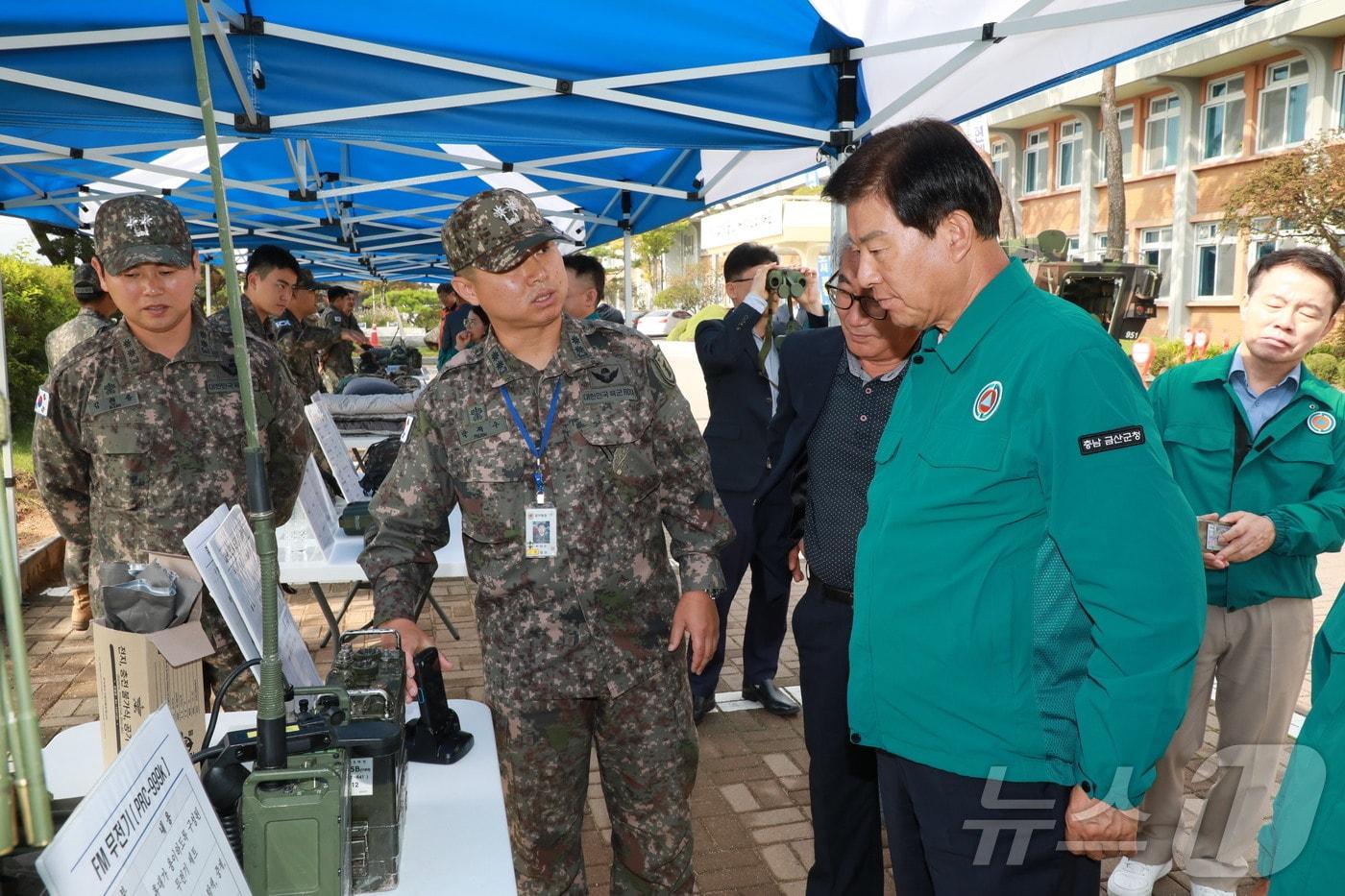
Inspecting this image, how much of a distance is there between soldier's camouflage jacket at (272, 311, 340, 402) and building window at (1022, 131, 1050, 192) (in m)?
25.2

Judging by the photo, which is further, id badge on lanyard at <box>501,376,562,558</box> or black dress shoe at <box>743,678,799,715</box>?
black dress shoe at <box>743,678,799,715</box>

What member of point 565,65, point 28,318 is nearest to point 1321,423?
point 565,65

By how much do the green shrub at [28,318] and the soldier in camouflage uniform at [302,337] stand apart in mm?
3621

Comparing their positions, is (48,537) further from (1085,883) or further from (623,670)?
(1085,883)

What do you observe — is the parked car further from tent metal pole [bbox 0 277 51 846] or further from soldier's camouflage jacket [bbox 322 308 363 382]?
tent metal pole [bbox 0 277 51 846]

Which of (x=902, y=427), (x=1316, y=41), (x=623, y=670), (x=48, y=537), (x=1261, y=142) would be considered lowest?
(x=48, y=537)

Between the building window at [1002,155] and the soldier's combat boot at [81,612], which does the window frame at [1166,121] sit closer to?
the building window at [1002,155]

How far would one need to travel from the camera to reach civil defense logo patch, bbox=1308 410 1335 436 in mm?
2611

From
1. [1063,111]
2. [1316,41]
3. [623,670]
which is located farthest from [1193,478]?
[1063,111]

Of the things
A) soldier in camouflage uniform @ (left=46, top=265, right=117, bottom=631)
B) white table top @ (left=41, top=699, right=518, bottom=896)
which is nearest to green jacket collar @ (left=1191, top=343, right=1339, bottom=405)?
white table top @ (left=41, top=699, right=518, bottom=896)

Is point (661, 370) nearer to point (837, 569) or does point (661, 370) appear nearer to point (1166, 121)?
point (837, 569)

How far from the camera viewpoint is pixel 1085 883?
1.60 meters

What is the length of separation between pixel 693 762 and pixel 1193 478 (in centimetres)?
165

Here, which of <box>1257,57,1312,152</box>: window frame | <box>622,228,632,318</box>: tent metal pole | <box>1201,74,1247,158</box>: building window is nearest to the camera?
<box>622,228,632,318</box>: tent metal pole
